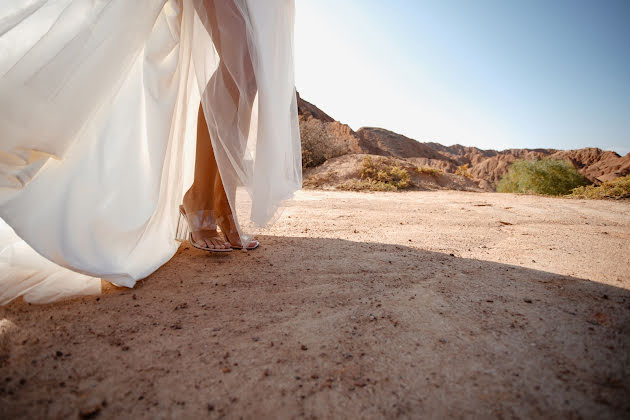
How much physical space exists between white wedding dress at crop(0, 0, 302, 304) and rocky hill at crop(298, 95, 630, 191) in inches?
192

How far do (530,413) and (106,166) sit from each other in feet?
5.49

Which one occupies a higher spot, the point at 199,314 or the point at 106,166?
the point at 106,166

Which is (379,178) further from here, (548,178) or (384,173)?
(548,178)

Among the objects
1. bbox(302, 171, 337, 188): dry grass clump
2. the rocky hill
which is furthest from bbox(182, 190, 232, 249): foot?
the rocky hill

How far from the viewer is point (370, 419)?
0.67 meters

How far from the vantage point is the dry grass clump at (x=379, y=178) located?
6039mm

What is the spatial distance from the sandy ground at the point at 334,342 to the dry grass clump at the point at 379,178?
173 inches

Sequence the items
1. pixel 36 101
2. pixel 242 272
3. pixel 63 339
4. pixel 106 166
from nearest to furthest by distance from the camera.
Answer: pixel 63 339 < pixel 36 101 < pixel 106 166 < pixel 242 272

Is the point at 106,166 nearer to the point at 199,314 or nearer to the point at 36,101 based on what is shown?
the point at 36,101

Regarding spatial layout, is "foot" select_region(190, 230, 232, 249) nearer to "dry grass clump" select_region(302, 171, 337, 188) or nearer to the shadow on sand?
the shadow on sand

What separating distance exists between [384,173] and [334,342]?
19.8ft

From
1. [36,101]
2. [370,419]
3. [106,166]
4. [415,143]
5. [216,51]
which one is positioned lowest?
[370,419]

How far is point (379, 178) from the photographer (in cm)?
657

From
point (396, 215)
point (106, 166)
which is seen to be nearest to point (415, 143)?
point (396, 215)
